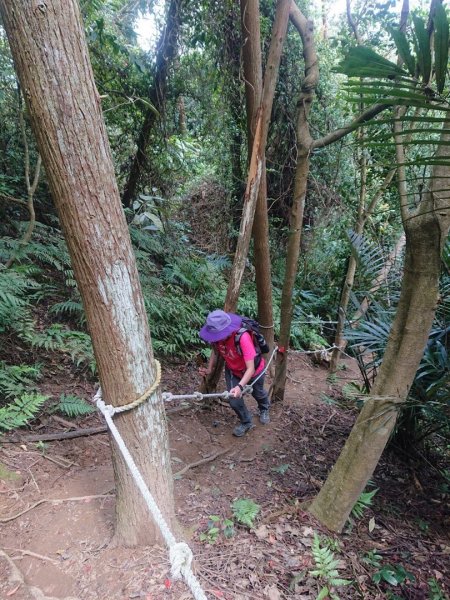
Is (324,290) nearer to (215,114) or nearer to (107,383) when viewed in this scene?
(215,114)

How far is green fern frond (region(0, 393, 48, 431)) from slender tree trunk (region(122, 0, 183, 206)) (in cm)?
387

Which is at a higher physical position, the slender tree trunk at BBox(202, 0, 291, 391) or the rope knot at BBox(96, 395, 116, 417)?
the slender tree trunk at BBox(202, 0, 291, 391)

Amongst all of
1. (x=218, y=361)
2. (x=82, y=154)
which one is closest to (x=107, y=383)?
(x=82, y=154)

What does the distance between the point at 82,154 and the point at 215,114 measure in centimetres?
489

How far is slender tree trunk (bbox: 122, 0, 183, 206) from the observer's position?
5.69 meters

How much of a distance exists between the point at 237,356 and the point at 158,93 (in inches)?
187

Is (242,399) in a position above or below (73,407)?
below

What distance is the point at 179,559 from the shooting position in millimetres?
1325

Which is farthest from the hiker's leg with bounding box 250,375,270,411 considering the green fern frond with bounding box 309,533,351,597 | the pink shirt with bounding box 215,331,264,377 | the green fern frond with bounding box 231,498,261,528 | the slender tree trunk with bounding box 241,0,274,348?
the green fern frond with bounding box 309,533,351,597

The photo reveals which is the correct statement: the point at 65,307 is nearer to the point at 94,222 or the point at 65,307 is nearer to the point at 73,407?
the point at 73,407

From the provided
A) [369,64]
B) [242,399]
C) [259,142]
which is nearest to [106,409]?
[369,64]

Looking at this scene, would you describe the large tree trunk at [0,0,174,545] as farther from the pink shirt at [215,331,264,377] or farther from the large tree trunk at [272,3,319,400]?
the large tree trunk at [272,3,319,400]

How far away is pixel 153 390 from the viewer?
2160 mm

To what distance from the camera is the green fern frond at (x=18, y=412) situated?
3.12m
